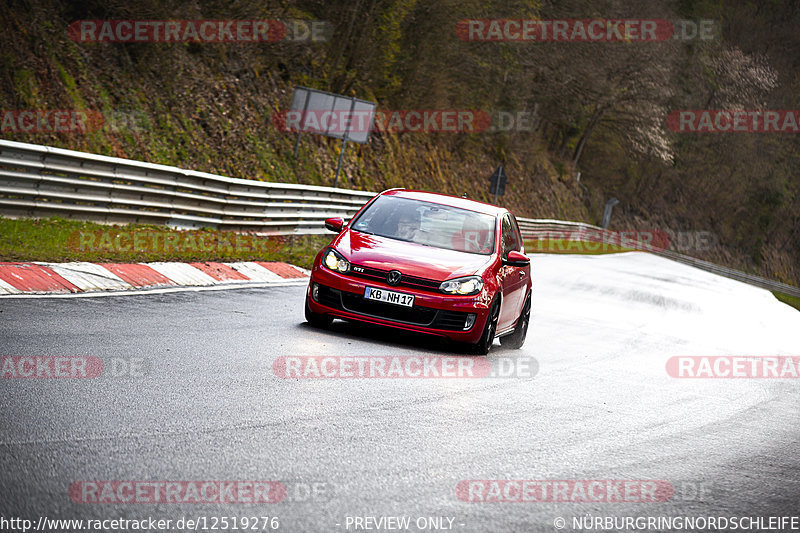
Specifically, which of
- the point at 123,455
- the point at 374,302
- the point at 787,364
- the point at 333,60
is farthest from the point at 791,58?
the point at 123,455

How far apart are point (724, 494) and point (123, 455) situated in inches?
130

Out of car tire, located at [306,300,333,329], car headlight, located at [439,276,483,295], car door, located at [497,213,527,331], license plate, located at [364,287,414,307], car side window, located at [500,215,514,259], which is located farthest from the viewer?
car side window, located at [500,215,514,259]

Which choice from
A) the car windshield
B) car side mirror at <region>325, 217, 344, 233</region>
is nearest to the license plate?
the car windshield

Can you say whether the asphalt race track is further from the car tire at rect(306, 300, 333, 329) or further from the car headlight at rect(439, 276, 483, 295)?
the car headlight at rect(439, 276, 483, 295)

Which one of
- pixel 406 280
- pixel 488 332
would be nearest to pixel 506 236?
pixel 488 332

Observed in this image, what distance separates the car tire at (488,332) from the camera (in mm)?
9875

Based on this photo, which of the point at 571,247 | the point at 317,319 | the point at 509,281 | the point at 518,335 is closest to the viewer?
the point at 317,319

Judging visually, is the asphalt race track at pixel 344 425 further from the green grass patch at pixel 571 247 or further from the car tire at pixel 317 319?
the green grass patch at pixel 571 247

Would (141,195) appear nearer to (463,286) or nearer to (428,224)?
(428,224)

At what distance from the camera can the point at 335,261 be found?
9.91m

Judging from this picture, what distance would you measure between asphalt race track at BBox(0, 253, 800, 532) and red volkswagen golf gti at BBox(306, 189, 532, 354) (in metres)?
0.35

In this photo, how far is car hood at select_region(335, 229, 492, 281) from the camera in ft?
31.7

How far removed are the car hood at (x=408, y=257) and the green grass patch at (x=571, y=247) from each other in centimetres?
2681

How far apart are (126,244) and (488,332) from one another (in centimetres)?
739
